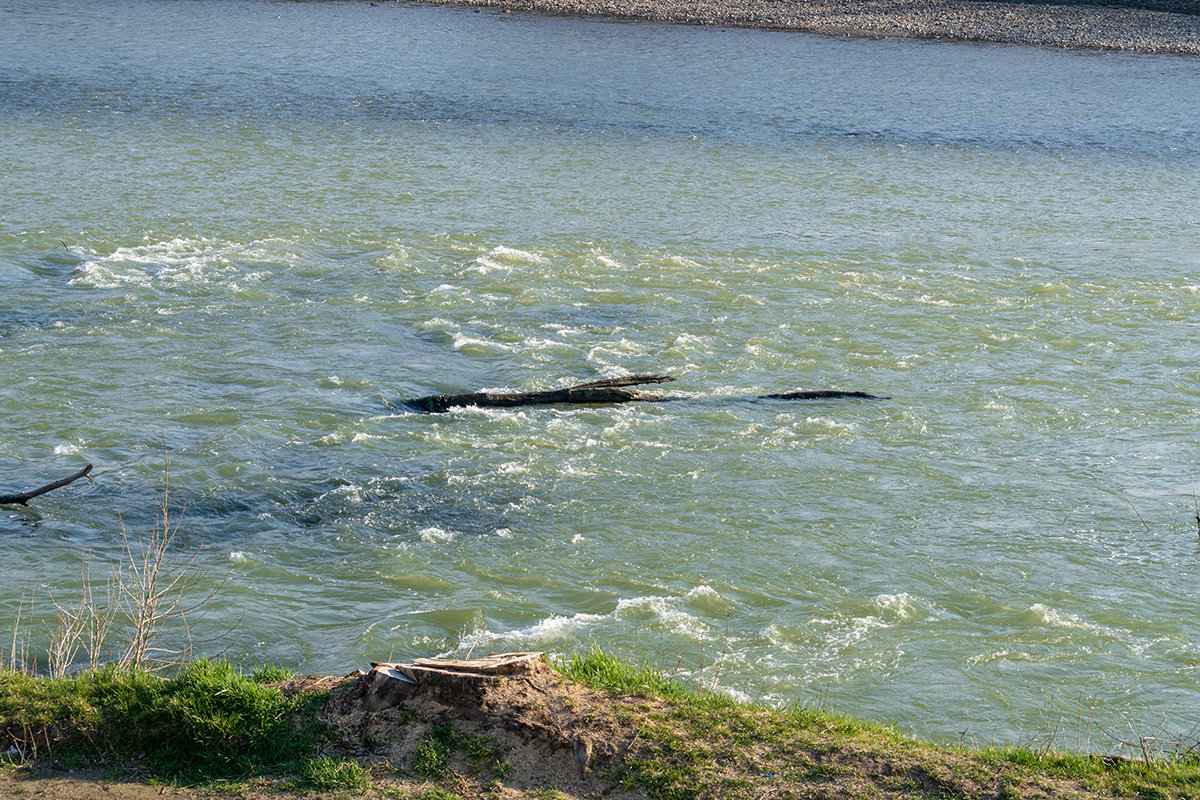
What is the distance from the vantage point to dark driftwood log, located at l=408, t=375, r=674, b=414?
14781mm

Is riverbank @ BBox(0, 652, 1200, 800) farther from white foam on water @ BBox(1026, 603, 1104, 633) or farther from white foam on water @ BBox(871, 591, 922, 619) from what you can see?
white foam on water @ BBox(1026, 603, 1104, 633)

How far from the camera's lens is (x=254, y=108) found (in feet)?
110

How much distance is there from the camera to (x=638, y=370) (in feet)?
53.8

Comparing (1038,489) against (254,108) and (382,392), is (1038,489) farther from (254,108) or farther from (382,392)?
(254,108)

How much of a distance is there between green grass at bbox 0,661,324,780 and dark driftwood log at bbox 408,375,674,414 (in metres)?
7.57

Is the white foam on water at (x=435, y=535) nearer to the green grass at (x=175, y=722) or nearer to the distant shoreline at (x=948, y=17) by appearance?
the green grass at (x=175, y=722)

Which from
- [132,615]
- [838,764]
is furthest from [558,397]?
[838,764]

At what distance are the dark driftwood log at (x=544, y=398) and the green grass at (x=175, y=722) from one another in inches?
298

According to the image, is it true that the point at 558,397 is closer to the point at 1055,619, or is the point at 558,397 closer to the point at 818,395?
the point at 818,395

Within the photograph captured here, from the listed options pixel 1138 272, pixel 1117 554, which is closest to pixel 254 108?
pixel 1138 272

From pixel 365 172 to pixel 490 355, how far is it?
12.0m

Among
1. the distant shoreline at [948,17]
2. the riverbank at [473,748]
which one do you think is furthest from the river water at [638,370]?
the distant shoreline at [948,17]

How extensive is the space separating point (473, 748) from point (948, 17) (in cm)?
5514

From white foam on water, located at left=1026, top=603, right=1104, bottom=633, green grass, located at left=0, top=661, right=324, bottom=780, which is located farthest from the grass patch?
white foam on water, located at left=1026, top=603, right=1104, bottom=633
